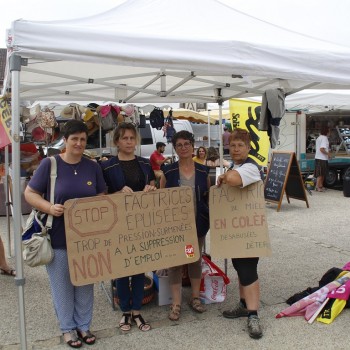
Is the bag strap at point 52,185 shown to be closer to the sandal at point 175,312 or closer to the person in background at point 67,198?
the person in background at point 67,198

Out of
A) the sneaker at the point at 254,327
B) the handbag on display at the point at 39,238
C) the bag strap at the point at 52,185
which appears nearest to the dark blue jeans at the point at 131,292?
the handbag on display at the point at 39,238

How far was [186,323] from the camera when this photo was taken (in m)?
3.55

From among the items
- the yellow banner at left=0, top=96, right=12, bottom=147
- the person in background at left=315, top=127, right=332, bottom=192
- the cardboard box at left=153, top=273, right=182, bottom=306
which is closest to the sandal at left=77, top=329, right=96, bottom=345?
the cardboard box at left=153, top=273, right=182, bottom=306

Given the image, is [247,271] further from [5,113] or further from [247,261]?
[5,113]

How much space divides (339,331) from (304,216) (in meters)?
4.90

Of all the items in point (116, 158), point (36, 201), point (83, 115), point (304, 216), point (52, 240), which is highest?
point (83, 115)

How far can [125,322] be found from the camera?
3424 millimetres

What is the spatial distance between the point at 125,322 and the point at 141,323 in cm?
14

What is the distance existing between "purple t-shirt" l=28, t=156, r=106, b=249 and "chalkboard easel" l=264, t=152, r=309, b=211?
248 inches

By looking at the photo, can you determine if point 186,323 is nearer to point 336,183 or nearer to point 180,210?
point 180,210

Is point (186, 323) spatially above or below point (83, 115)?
below

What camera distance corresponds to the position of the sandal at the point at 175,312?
3.59 metres

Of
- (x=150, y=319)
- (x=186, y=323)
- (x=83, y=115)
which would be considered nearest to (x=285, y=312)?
(x=186, y=323)

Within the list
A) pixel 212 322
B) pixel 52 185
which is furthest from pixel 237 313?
pixel 52 185
